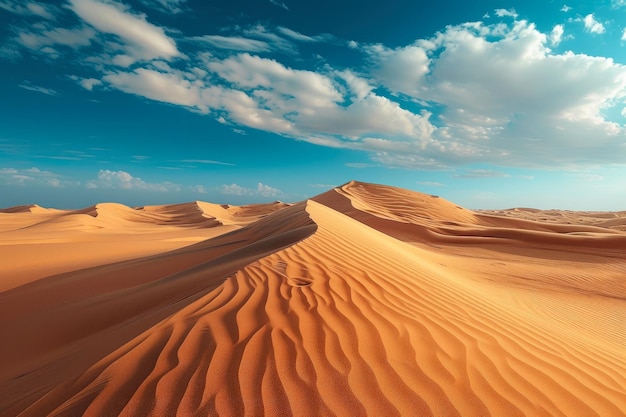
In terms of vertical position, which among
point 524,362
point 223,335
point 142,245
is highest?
point 223,335

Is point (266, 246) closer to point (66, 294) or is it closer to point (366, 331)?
point (66, 294)

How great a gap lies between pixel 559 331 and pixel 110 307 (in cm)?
633

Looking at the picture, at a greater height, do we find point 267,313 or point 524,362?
point 267,313

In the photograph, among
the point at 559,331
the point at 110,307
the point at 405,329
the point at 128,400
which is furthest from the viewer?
the point at 110,307

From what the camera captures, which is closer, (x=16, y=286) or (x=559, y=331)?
(x=559, y=331)

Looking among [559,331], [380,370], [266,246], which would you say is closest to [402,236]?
[266,246]

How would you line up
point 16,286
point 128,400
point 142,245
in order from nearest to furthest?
point 128,400 < point 16,286 < point 142,245

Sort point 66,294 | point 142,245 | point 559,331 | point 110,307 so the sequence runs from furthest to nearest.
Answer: point 142,245
point 66,294
point 110,307
point 559,331

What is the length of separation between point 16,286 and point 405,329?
8987 mm

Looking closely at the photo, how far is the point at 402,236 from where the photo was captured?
15.5 m

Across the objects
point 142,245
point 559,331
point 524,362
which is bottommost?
point 142,245

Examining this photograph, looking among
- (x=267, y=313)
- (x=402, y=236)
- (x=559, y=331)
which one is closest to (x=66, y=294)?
(x=267, y=313)

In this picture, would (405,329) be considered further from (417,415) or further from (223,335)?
(223,335)

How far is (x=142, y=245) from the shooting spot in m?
14.9
